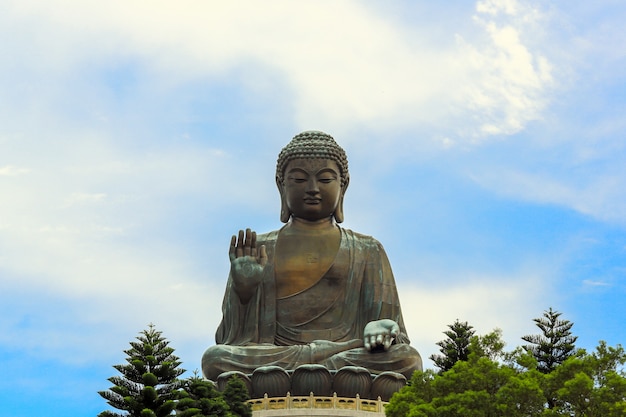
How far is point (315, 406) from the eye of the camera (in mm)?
22578

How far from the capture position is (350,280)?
25.8 meters

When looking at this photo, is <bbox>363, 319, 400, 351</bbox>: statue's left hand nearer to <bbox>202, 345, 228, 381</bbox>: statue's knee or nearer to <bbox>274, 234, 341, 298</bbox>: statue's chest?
<bbox>274, 234, 341, 298</bbox>: statue's chest

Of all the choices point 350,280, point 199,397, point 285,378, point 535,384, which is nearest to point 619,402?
point 535,384

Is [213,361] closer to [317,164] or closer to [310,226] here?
[310,226]

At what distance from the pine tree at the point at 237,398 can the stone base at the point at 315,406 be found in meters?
1.12

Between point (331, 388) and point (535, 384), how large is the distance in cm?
654

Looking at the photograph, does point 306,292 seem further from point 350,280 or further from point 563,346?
point 563,346

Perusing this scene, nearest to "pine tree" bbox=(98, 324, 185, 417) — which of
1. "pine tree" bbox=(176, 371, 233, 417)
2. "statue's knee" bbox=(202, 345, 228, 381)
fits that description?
"pine tree" bbox=(176, 371, 233, 417)

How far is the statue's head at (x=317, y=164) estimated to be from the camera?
26.1 meters

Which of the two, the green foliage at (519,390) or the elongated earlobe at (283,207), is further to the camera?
the elongated earlobe at (283,207)

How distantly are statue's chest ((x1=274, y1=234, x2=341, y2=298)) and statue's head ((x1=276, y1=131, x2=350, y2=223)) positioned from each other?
65 cm

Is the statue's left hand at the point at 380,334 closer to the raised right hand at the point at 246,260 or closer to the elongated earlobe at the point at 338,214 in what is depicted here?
the raised right hand at the point at 246,260

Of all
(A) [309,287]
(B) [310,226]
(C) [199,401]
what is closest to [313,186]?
(B) [310,226]

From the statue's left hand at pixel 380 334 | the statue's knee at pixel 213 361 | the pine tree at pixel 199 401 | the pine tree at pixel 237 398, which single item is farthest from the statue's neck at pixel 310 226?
the pine tree at pixel 199 401
